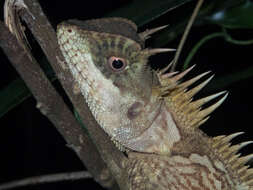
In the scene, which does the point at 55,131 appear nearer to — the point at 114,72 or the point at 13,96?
the point at 13,96

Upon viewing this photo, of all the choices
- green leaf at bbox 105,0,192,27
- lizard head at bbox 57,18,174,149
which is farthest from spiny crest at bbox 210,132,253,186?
green leaf at bbox 105,0,192,27

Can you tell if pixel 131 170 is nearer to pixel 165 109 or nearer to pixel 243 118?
pixel 165 109

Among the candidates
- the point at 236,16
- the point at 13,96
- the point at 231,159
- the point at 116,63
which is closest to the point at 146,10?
the point at 116,63

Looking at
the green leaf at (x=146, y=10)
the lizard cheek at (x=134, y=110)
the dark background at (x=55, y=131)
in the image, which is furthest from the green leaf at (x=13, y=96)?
the dark background at (x=55, y=131)

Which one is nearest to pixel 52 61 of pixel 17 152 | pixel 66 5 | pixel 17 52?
pixel 17 52

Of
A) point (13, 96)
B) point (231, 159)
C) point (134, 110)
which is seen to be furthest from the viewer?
point (231, 159)

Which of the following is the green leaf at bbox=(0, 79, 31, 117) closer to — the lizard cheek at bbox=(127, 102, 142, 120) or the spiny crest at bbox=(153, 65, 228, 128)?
the lizard cheek at bbox=(127, 102, 142, 120)
